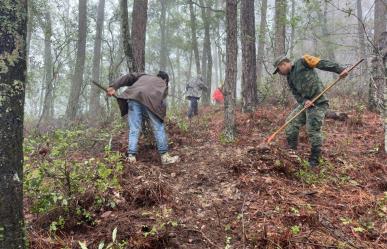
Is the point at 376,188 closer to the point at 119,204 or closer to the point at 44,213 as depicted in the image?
the point at 119,204

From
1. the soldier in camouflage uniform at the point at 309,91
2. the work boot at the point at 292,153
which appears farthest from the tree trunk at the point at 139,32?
the work boot at the point at 292,153

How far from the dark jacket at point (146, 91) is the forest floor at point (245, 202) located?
0.92m

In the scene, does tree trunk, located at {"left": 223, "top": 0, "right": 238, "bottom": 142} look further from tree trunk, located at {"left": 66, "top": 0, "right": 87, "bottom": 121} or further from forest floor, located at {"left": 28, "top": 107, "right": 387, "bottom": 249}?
tree trunk, located at {"left": 66, "top": 0, "right": 87, "bottom": 121}

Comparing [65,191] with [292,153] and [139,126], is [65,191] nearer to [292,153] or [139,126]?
[139,126]

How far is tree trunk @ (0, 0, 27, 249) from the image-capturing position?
2959mm

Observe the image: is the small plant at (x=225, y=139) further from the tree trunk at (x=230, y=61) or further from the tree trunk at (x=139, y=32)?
the tree trunk at (x=139, y=32)

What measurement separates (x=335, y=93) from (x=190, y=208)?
441 inches

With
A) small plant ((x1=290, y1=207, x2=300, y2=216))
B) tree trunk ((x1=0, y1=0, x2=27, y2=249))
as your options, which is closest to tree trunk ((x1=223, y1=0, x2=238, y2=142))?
small plant ((x1=290, y1=207, x2=300, y2=216))

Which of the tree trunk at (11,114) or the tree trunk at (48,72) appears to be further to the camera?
the tree trunk at (48,72)

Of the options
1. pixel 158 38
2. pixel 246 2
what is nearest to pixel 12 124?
pixel 246 2

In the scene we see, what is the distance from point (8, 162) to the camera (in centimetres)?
302

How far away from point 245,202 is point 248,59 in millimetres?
6518

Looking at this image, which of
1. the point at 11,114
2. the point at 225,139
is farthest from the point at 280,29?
the point at 11,114

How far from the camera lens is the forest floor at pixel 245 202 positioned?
389 centimetres
